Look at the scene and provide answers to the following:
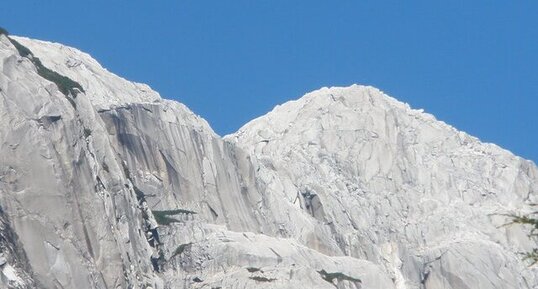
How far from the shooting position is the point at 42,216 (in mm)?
128250

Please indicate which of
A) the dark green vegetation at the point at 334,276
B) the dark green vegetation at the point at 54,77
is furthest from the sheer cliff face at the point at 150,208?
the dark green vegetation at the point at 54,77

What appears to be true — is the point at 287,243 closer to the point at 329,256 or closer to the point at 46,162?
the point at 329,256

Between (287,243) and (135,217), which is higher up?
(287,243)

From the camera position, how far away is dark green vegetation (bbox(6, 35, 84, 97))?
152 meters

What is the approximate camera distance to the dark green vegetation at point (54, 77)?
498 feet

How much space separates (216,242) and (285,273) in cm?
836

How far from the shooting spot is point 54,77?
6211 inches

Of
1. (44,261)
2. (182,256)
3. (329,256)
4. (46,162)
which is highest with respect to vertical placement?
(329,256)

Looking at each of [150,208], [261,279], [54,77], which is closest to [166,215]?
[150,208]

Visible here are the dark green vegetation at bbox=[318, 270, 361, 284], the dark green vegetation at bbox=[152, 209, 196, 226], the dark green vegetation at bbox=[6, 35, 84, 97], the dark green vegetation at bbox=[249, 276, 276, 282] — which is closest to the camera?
the dark green vegetation at bbox=[6, 35, 84, 97]

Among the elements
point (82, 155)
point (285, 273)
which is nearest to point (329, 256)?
point (285, 273)

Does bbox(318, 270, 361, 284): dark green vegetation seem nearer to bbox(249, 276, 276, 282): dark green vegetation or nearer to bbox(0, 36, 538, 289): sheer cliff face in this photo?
bbox(0, 36, 538, 289): sheer cliff face

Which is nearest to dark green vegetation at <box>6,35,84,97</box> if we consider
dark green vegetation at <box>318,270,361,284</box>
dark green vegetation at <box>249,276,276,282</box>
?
dark green vegetation at <box>249,276,276,282</box>

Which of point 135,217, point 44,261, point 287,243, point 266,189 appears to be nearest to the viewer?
point 44,261
